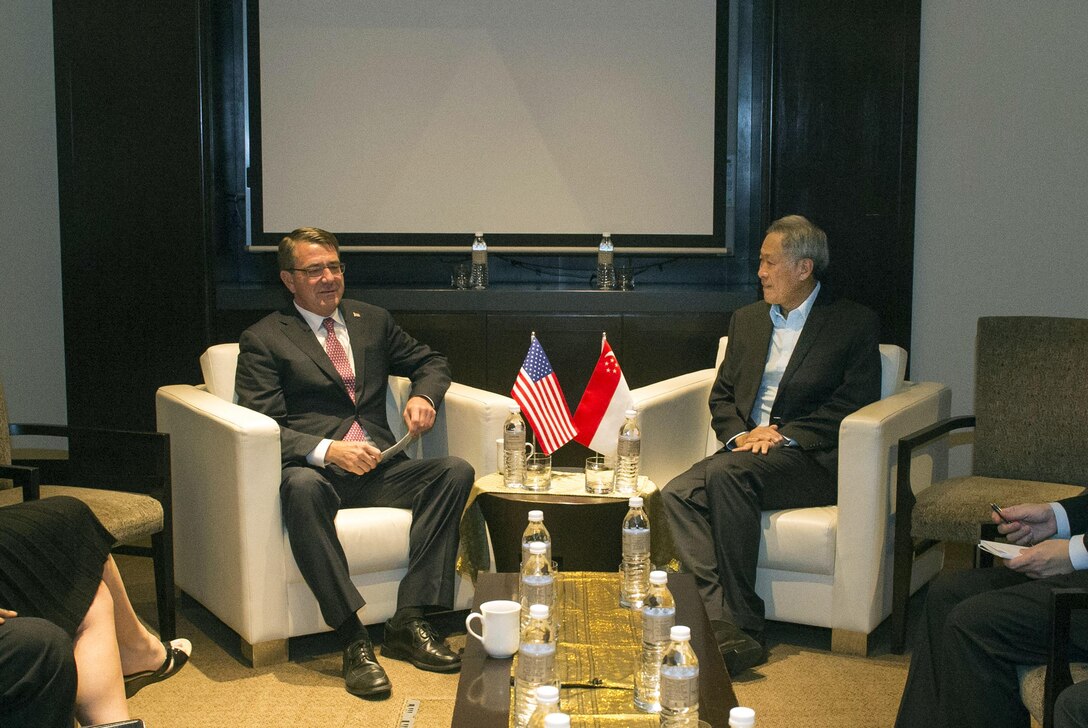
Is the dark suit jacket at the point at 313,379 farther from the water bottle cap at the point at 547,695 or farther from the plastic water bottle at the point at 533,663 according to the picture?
the water bottle cap at the point at 547,695

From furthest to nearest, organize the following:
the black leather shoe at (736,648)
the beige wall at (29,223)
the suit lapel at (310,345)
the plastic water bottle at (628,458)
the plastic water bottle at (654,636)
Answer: the beige wall at (29,223)
the suit lapel at (310,345)
the plastic water bottle at (628,458)
the black leather shoe at (736,648)
the plastic water bottle at (654,636)

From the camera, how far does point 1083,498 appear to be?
2.86 meters

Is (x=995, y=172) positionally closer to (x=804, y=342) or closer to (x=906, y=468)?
(x=804, y=342)

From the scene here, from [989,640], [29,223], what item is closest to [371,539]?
[989,640]

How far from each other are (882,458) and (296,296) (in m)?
2.04

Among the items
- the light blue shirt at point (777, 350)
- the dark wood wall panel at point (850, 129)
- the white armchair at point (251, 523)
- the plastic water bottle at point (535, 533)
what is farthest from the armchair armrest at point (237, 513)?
the dark wood wall panel at point (850, 129)

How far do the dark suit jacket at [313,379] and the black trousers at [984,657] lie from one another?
6.39 ft

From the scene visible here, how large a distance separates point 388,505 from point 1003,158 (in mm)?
3137

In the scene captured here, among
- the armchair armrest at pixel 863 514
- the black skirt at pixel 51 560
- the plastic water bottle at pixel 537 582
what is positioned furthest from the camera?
the armchair armrest at pixel 863 514

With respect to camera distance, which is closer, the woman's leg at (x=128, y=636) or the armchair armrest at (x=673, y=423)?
the woman's leg at (x=128, y=636)

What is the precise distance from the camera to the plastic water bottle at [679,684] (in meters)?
2.02

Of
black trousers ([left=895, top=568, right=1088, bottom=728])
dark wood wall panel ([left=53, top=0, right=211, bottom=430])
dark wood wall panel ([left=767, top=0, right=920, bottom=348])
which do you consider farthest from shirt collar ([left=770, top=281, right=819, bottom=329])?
dark wood wall panel ([left=53, top=0, right=211, bottom=430])

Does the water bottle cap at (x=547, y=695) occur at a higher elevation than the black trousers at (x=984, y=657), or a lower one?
higher

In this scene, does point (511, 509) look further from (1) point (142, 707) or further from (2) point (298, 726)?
(1) point (142, 707)
